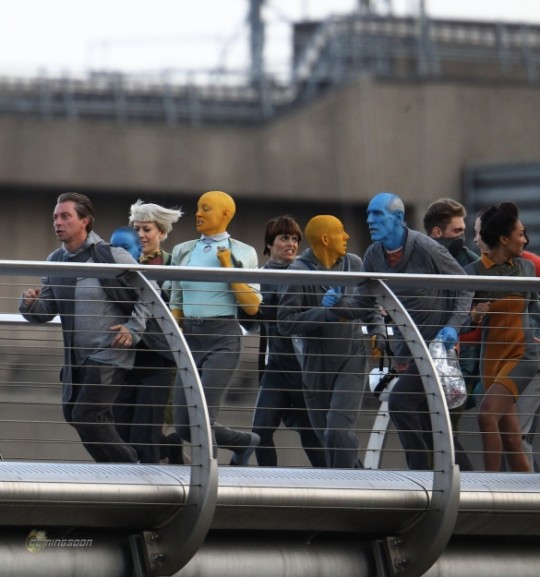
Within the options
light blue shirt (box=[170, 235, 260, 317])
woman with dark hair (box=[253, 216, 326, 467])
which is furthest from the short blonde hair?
woman with dark hair (box=[253, 216, 326, 467])

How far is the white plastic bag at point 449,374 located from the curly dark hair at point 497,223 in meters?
0.88

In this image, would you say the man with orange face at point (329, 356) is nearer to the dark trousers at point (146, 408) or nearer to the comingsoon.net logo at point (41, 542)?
the dark trousers at point (146, 408)

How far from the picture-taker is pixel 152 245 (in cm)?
1120

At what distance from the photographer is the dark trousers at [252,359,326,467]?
1024 cm

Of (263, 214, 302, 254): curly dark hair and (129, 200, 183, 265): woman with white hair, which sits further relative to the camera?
(129, 200, 183, 265): woman with white hair

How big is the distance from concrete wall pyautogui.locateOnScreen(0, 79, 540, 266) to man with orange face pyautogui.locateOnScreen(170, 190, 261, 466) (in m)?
18.5

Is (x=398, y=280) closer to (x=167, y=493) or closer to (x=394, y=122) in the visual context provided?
(x=167, y=493)

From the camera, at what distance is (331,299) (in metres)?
9.55

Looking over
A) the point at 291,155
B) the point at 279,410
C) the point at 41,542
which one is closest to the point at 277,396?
the point at 279,410

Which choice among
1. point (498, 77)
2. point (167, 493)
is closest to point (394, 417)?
point (167, 493)

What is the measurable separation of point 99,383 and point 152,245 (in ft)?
6.18

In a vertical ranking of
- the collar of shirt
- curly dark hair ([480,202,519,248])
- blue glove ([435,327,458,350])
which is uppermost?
curly dark hair ([480,202,519,248])

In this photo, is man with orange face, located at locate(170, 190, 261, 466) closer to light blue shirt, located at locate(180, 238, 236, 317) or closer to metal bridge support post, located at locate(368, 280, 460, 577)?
light blue shirt, located at locate(180, 238, 236, 317)

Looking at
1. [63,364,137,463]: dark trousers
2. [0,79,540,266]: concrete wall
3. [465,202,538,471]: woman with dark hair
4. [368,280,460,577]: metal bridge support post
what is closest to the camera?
[368,280,460,577]: metal bridge support post
